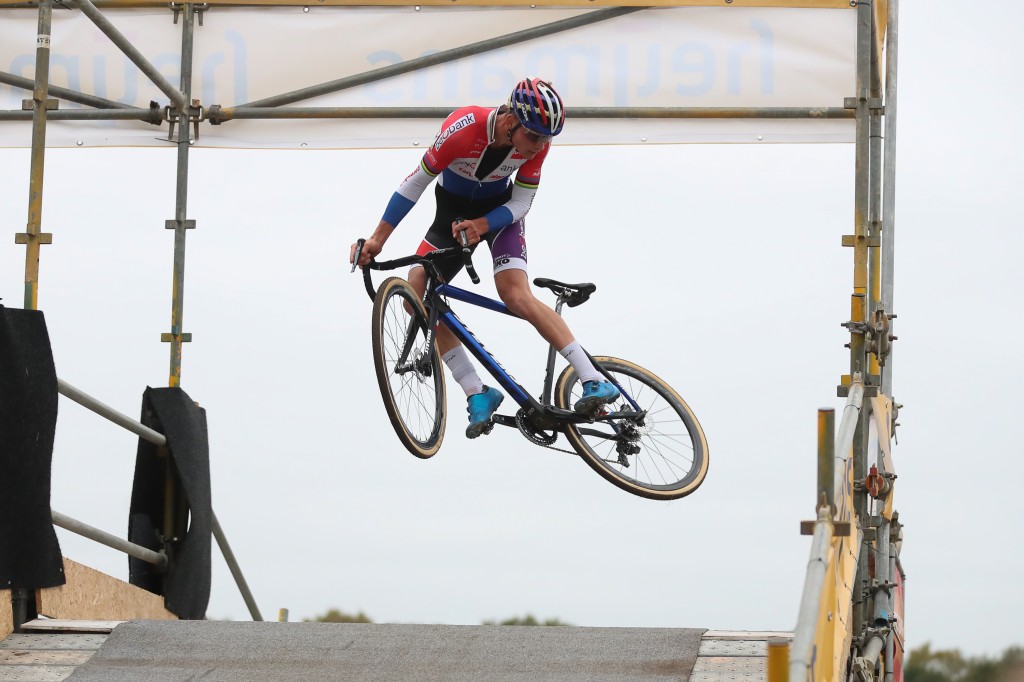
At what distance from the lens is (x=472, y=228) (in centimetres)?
744

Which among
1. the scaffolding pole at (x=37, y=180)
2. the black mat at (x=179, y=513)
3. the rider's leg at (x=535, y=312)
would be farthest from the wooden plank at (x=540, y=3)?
the scaffolding pole at (x=37, y=180)

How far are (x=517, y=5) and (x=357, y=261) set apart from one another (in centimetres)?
321

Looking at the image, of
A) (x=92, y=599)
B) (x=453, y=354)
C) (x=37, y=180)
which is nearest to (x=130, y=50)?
(x=37, y=180)

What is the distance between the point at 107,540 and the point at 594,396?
8.96ft

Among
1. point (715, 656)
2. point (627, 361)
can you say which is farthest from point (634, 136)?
point (715, 656)

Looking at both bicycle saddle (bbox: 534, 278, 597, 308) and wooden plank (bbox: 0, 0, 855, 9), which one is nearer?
bicycle saddle (bbox: 534, 278, 597, 308)

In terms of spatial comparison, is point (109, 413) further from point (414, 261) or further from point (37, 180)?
point (414, 261)

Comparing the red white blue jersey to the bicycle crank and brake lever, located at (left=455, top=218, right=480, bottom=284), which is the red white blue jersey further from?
the bicycle crank

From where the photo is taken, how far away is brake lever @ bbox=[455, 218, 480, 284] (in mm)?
7414

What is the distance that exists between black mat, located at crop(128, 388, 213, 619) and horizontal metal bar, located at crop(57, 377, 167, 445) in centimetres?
12

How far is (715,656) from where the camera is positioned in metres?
5.82

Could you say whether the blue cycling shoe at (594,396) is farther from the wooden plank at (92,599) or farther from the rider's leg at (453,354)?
the wooden plank at (92,599)

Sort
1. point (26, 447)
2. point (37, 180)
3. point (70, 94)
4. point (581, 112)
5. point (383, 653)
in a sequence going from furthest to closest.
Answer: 1. point (70, 94)
2. point (581, 112)
3. point (37, 180)
4. point (26, 447)
5. point (383, 653)

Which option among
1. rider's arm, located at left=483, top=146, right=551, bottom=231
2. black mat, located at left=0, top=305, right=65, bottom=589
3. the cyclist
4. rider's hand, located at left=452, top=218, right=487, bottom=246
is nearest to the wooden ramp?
black mat, located at left=0, top=305, right=65, bottom=589
